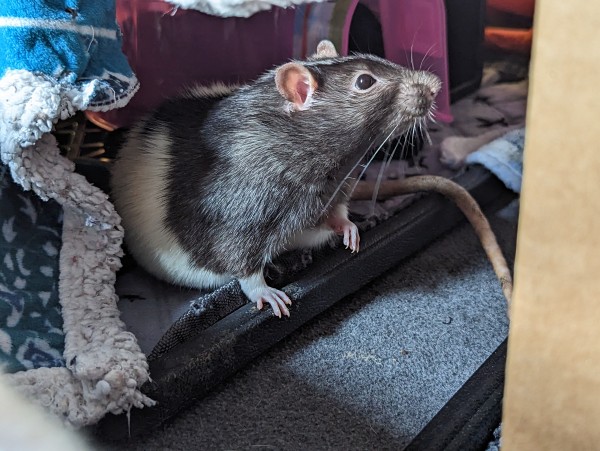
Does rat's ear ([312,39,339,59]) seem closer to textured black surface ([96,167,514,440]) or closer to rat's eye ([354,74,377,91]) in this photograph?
rat's eye ([354,74,377,91])

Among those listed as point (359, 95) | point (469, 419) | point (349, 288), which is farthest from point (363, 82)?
point (469, 419)

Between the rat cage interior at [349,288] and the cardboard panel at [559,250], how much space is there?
1.00 ft

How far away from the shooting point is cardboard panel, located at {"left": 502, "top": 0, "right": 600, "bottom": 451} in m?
0.63

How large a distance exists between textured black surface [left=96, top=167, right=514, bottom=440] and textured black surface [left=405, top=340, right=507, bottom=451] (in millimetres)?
344

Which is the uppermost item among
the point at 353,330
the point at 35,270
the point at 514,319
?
the point at 514,319

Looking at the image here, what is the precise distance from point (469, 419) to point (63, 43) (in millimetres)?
873

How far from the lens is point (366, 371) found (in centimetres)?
128

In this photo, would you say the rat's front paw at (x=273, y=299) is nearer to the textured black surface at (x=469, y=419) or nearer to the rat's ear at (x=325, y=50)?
the textured black surface at (x=469, y=419)

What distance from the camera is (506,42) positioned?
2094 millimetres

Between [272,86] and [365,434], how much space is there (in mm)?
632

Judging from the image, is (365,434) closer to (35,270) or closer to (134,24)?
(35,270)

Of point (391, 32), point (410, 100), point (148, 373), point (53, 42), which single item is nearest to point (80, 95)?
point (53, 42)

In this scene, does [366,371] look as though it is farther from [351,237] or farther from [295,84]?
[295,84]

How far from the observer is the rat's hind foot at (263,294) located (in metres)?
1.29
